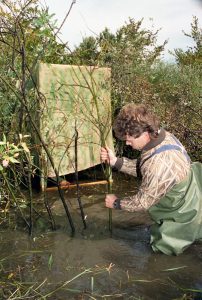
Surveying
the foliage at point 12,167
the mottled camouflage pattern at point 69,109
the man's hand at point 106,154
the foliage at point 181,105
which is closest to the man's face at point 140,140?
the man's hand at point 106,154

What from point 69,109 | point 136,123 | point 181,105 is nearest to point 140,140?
point 136,123

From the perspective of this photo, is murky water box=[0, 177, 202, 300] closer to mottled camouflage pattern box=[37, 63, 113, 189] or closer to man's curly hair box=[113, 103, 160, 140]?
mottled camouflage pattern box=[37, 63, 113, 189]

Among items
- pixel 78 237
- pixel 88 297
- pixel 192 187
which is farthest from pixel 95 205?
pixel 88 297

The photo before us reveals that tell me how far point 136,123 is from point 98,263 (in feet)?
4.46

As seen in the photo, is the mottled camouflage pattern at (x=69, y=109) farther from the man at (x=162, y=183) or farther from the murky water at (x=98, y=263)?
the man at (x=162, y=183)

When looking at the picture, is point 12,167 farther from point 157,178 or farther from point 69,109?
point 157,178

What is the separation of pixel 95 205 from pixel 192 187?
6.72ft

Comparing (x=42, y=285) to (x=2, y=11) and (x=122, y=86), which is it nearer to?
(x=2, y=11)

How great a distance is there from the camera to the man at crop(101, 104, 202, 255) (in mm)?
→ 3912

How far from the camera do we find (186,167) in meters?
4.06

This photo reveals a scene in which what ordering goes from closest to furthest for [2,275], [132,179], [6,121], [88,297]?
[88,297] → [2,275] → [6,121] → [132,179]

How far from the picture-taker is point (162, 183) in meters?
3.92

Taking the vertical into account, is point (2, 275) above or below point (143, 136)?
below

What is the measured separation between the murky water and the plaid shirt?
0.59 m
